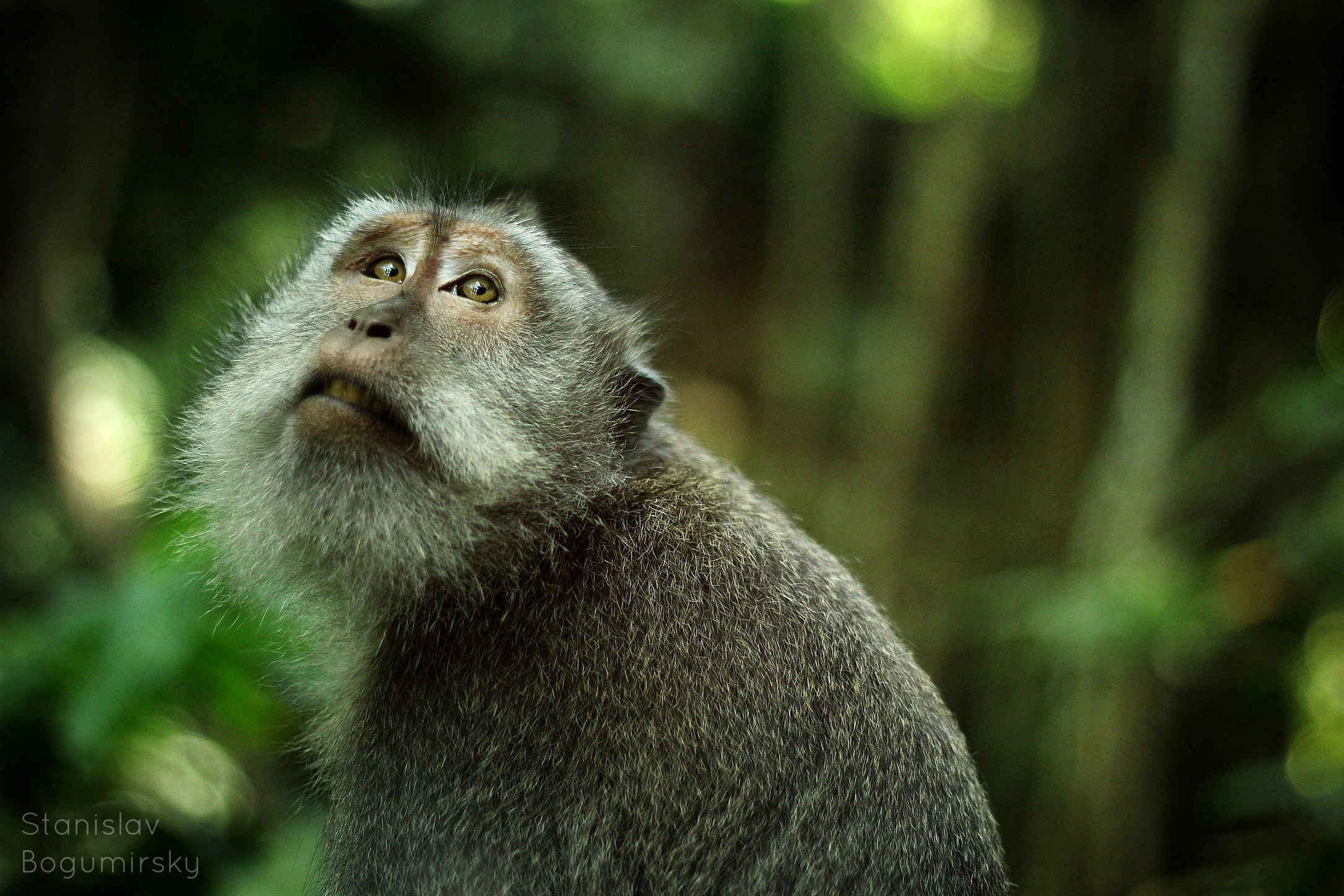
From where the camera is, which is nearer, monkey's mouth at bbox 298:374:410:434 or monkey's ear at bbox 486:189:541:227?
monkey's mouth at bbox 298:374:410:434

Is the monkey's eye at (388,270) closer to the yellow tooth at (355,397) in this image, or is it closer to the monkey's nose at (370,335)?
the monkey's nose at (370,335)

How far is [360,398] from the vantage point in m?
2.53

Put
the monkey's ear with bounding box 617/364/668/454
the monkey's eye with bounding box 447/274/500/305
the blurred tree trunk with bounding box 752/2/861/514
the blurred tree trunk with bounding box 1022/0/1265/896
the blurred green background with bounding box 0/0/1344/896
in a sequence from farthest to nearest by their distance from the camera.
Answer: the blurred tree trunk with bounding box 752/2/861/514 → the blurred tree trunk with bounding box 1022/0/1265/896 → the blurred green background with bounding box 0/0/1344/896 → the monkey's ear with bounding box 617/364/668/454 → the monkey's eye with bounding box 447/274/500/305

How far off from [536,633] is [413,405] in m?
0.63

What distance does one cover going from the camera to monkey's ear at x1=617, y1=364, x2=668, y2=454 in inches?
120

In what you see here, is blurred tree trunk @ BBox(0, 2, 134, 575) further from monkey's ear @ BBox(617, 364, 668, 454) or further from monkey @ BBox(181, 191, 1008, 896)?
monkey's ear @ BBox(617, 364, 668, 454)

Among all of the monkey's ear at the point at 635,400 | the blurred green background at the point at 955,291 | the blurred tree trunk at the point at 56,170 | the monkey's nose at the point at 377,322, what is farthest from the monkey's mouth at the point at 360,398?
the blurred tree trunk at the point at 56,170

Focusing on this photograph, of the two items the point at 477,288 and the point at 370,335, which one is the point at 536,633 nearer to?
the point at 370,335

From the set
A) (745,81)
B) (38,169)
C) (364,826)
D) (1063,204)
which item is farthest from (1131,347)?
(38,169)

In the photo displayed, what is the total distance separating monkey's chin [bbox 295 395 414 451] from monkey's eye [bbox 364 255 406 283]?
0.53 metres

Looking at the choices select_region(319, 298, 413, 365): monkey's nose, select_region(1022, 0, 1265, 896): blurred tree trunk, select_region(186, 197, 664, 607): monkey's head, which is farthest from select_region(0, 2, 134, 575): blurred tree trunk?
select_region(1022, 0, 1265, 896): blurred tree trunk

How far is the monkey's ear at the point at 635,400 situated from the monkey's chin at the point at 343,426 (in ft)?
2.36

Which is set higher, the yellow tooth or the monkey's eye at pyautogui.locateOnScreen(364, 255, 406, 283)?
the monkey's eye at pyautogui.locateOnScreen(364, 255, 406, 283)

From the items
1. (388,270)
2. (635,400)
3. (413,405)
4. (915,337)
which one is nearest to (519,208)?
(388,270)
